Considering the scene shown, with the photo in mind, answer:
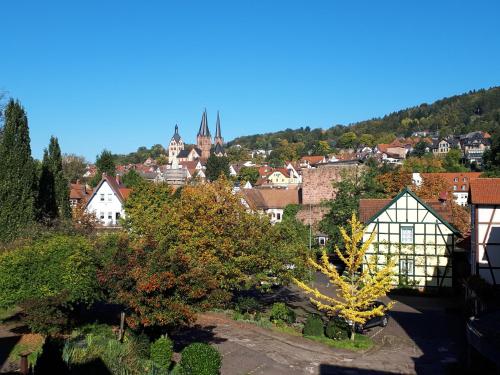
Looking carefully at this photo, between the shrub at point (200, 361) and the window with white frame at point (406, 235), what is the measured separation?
74.5 ft

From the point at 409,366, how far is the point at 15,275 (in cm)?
1615

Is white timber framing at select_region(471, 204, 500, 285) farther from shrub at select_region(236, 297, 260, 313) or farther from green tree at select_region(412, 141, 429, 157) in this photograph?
green tree at select_region(412, 141, 429, 157)

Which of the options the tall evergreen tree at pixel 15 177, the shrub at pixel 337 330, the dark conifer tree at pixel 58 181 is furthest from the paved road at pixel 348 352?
the dark conifer tree at pixel 58 181

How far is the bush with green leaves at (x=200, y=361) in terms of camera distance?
60.8ft

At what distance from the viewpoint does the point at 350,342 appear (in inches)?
1011

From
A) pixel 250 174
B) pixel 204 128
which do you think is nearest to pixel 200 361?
pixel 250 174

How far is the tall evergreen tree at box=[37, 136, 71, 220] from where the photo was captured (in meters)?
44.7

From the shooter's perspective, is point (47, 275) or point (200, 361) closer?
point (200, 361)

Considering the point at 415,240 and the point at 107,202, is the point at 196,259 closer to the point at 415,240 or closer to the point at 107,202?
the point at 415,240

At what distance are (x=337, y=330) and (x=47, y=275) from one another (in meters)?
13.4

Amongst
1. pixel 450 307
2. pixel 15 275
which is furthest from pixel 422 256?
pixel 15 275

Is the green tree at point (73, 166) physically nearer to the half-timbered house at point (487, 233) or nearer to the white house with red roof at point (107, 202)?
the white house with red roof at point (107, 202)

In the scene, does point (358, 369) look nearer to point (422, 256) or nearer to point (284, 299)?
point (284, 299)

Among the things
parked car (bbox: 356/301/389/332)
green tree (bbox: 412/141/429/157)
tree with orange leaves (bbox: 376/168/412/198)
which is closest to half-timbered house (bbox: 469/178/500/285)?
parked car (bbox: 356/301/389/332)
